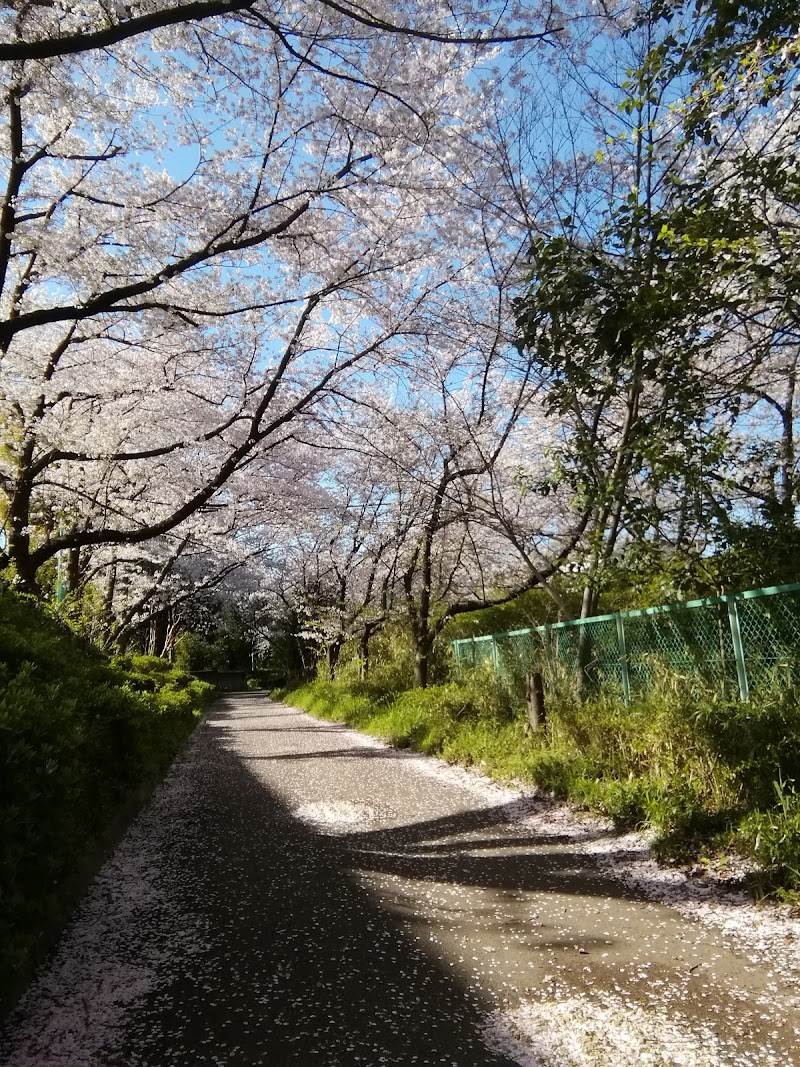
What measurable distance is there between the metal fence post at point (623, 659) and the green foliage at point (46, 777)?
4.24 m

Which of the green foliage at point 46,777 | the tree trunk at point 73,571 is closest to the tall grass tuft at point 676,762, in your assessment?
the green foliage at point 46,777

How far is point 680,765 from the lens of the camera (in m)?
4.43

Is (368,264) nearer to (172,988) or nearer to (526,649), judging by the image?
(526,649)

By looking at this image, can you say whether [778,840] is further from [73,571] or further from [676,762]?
[73,571]

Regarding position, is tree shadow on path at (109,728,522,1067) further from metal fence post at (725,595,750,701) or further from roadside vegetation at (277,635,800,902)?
metal fence post at (725,595,750,701)

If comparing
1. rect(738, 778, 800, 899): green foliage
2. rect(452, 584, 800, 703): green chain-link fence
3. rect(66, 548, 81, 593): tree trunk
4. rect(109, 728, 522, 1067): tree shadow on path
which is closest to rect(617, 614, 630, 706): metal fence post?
rect(452, 584, 800, 703): green chain-link fence

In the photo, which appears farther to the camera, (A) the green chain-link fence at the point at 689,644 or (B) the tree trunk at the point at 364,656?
(B) the tree trunk at the point at 364,656

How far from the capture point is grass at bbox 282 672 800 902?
3512 millimetres

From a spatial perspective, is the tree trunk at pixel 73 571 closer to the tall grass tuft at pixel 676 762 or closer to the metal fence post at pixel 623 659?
the tall grass tuft at pixel 676 762

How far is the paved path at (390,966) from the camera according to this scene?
2.15m

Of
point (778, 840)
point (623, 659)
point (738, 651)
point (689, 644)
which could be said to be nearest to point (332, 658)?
point (623, 659)

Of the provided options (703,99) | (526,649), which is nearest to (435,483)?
(526,649)

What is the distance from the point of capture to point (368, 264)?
291 inches

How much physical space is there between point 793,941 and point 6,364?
10333 millimetres
